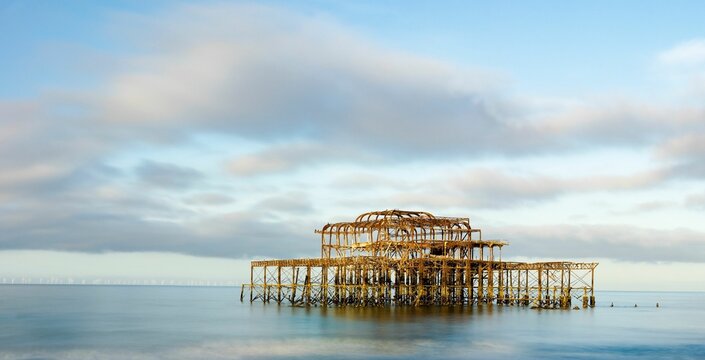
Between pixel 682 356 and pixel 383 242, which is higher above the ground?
pixel 383 242

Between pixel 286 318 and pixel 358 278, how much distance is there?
731 inches

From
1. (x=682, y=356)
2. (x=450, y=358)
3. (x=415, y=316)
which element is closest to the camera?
(x=450, y=358)

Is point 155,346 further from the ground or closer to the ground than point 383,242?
closer to the ground

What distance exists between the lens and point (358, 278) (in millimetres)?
100250

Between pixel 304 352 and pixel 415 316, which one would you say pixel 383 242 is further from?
pixel 304 352

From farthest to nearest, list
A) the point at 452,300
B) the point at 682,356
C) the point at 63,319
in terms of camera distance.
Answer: the point at 452,300 < the point at 63,319 < the point at 682,356

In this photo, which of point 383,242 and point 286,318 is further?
point 383,242

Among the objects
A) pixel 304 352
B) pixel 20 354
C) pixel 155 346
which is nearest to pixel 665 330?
pixel 304 352

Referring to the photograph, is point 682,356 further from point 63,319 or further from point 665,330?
point 63,319

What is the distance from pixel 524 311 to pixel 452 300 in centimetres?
1074

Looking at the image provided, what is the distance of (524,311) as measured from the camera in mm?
96750

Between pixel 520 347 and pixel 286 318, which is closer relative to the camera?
pixel 520 347

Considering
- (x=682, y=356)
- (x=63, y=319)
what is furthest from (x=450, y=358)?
(x=63, y=319)

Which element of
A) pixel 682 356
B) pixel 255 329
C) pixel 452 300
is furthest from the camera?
pixel 452 300
